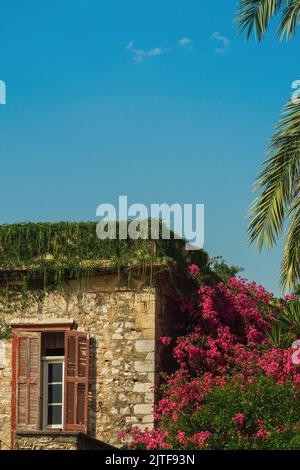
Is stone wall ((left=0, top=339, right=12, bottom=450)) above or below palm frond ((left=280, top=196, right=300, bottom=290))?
below

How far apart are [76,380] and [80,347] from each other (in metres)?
0.55

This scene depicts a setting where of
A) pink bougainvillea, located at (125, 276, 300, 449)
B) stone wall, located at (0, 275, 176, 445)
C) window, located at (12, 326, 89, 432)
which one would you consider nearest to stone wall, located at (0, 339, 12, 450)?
stone wall, located at (0, 275, 176, 445)

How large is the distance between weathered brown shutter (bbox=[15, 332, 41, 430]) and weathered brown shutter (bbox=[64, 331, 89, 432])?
500mm

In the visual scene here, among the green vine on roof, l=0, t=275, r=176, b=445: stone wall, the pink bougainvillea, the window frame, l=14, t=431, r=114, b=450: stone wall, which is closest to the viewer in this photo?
l=14, t=431, r=114, b=450: stone wall

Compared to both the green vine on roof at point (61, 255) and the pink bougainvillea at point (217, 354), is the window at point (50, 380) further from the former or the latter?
the pink bougainvillea at point (217, 354)

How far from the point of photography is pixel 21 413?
17.9 m

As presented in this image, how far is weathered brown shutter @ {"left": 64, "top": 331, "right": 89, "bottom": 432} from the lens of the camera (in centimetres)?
1772

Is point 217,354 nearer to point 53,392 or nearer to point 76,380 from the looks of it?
point 76,380

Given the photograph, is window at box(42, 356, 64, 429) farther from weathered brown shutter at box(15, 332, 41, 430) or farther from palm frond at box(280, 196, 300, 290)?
palm frond at box(280, 196, 300, 290)

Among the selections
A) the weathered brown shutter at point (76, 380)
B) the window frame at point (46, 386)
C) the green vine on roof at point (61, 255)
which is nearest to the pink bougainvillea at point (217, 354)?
the weathered brown shutter at point (76, 380)

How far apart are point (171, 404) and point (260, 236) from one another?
3174mm

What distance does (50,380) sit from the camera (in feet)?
59.8

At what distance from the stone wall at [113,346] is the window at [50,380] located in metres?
0.19

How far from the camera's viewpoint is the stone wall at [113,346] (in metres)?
17.7
